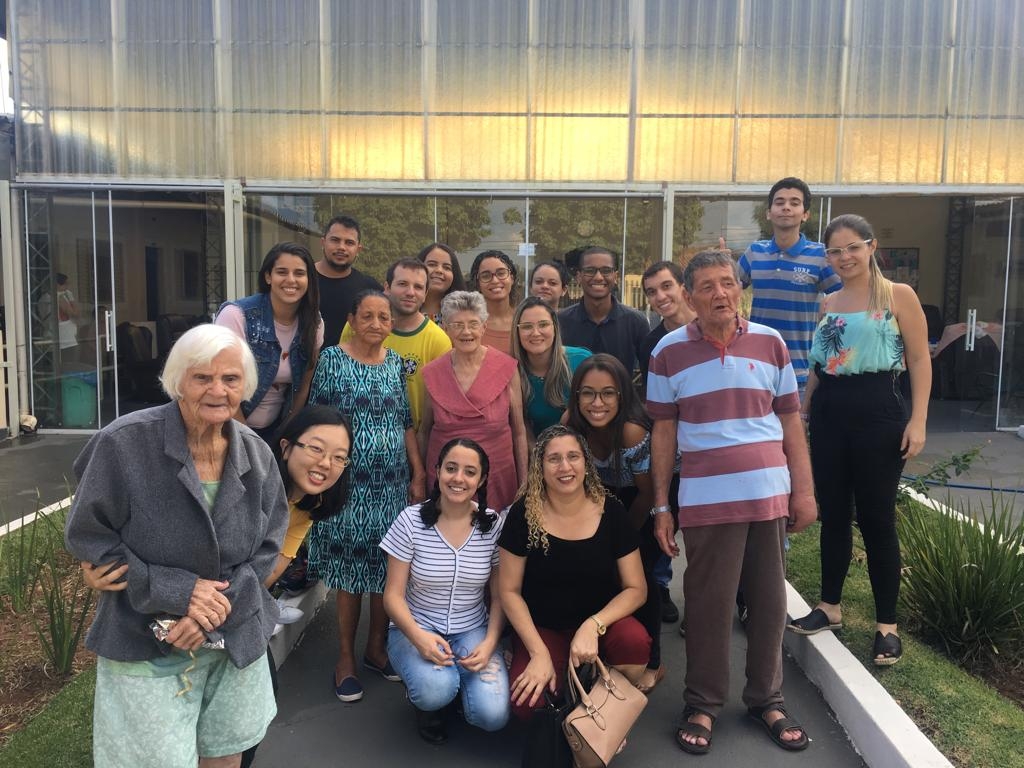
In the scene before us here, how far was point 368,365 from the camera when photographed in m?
3.80

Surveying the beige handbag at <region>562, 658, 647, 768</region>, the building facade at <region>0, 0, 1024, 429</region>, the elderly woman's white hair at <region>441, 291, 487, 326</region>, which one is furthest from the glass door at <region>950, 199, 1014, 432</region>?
the beige handbag at <region>562, 658, 647, 768</region>

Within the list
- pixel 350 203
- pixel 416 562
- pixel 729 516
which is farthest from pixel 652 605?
pixel 350 203

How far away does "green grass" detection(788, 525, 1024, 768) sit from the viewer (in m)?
3.09

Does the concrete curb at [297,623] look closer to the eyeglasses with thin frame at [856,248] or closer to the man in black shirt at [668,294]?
the man in black shirt at [668,294]

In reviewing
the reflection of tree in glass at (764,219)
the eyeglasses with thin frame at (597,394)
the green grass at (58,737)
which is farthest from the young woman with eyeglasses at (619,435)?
the reflection of tree in glass at (764,219)

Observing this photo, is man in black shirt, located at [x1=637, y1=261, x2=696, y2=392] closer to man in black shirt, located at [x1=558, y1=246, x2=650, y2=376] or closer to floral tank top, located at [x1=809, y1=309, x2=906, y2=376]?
man in black shirt, located at [x1=558, y1=246, x2=650, y2=376]

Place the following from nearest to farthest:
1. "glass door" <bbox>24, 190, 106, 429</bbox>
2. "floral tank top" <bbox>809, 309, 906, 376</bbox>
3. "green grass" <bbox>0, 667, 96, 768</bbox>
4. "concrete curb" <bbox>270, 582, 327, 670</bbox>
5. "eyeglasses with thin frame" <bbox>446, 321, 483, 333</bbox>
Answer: "green grass" <bbox>0, 667, 96, 768</bbox>, "floral tank top" <bbox>809, 309, 906, 376</bbox>, "eyeglasses with thin frame" <bbox>446, 321, 483, 333</bbox>, "concrete curb" <bbox>270, 582, 327, 670</bbox>, "glass door" <bbox>24, 190, 106, 429</bbox>

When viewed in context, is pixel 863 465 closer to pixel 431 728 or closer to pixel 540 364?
pixel 540 364

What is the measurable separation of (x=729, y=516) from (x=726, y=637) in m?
0.54

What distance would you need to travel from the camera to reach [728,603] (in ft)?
10.8

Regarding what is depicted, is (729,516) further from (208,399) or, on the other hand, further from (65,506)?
(65,506)

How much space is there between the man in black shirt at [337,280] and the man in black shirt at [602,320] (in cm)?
128

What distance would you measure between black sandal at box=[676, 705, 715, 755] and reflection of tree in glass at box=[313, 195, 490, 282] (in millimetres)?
8310

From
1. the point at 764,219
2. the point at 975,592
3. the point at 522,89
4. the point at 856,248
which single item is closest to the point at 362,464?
the point at 856,248
